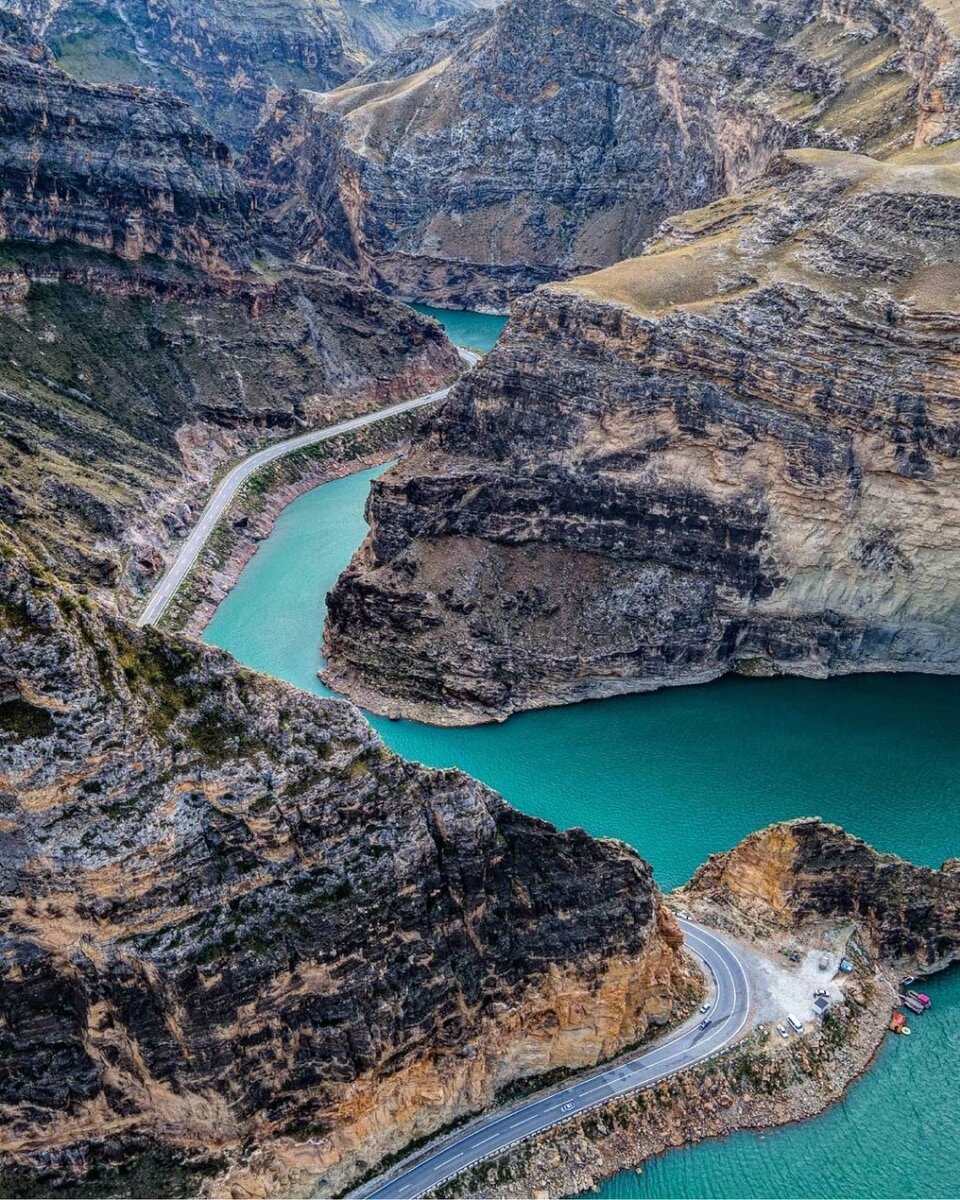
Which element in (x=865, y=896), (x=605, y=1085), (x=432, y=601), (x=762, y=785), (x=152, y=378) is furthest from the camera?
(x=152, y=378)

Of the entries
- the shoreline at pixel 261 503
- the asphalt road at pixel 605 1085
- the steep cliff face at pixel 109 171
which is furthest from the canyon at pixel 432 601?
the shoreline at pixel 261 503

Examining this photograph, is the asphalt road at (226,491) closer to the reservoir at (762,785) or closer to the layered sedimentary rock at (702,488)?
the reservoir at (762,785)

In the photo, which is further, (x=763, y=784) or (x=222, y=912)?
(x=763, y=784)

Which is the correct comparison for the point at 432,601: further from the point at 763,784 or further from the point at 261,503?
the point at 261,503

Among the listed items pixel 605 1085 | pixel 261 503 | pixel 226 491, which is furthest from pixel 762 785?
pixel 226 491

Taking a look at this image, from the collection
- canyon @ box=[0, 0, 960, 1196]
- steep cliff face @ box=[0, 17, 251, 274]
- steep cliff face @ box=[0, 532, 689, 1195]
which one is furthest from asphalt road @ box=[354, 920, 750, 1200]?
steep cliff face @ box=[0, 17, 251, 274]
